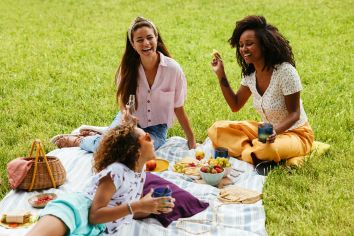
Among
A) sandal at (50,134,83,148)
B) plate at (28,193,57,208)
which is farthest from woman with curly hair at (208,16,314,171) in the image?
plate at (28,193,57,208)

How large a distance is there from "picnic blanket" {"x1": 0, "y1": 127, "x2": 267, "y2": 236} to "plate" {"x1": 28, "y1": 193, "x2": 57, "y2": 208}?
5 centimetres

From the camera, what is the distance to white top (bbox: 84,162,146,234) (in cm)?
377

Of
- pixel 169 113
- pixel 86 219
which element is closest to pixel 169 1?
pixel 169 113

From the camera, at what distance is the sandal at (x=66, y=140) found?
6117mm

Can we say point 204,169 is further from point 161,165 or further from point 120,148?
point 120,148

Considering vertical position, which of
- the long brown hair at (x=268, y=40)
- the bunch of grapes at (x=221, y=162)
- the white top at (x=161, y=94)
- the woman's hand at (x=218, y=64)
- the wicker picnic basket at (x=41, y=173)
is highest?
the long brown hair at (x=268, y=40)

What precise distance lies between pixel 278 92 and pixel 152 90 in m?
1.46

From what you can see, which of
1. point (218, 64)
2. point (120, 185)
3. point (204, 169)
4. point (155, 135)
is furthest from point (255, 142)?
point (120, 185)

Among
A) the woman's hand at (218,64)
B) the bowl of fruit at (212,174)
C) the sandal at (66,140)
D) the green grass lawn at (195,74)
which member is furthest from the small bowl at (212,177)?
the sandal at (66,140)

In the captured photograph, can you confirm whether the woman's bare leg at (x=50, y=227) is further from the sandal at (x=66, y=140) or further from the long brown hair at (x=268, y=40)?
the long brown hair at (x=268, y=40)

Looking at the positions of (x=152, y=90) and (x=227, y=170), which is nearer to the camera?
(x=227, y=170)

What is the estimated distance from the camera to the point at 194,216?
14.9 feet

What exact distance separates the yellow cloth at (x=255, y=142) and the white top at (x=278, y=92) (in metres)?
0.16

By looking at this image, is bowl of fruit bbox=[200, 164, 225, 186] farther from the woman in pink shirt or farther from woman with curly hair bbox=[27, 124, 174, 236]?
woman with curly hair bbox=[27, 124, 174, 236]
